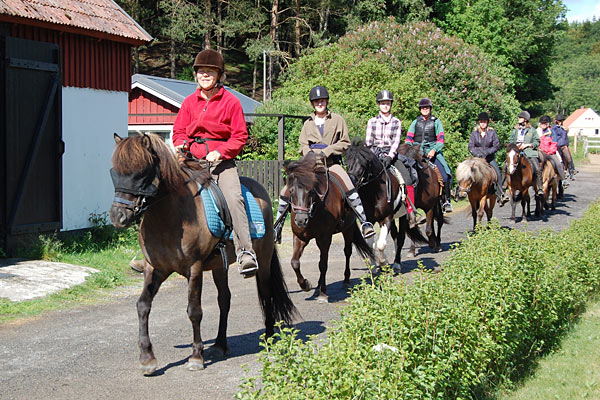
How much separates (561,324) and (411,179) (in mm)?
4920

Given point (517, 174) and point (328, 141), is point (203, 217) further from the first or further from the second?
point (517, 174)

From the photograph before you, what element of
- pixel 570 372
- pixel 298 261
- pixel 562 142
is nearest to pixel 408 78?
pixel 562 142

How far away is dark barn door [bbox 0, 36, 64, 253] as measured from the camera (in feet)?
37.9

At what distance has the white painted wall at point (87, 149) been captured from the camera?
1334 centimetres

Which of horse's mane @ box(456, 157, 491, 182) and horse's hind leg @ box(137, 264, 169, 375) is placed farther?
horse's mane @ box(456, 157, 491, 182)

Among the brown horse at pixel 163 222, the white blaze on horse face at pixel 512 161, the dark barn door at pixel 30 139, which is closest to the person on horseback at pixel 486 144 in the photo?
the white blaze on horse face at pixel 512 161

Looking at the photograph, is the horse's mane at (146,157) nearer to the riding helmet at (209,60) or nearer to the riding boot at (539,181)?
the riding helmet at (209,60)

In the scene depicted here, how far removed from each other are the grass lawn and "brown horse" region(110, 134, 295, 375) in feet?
9.89

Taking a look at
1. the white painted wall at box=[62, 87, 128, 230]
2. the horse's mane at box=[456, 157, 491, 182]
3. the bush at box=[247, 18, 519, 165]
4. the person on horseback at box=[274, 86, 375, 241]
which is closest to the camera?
the person on horseback at box=[274, 86, 375, 241]

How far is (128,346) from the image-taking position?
7.41 m

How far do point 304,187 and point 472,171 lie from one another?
8.08m

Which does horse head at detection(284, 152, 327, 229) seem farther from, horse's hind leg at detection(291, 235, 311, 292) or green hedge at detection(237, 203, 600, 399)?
green hedge at detection(237, 203, 600, 399)

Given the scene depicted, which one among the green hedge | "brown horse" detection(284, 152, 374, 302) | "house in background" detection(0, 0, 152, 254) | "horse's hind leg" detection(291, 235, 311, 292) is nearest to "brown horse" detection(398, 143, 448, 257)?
"brown horse" detection(284, 152, 374, 302)

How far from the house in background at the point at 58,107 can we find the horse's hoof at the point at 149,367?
6.41 meters
